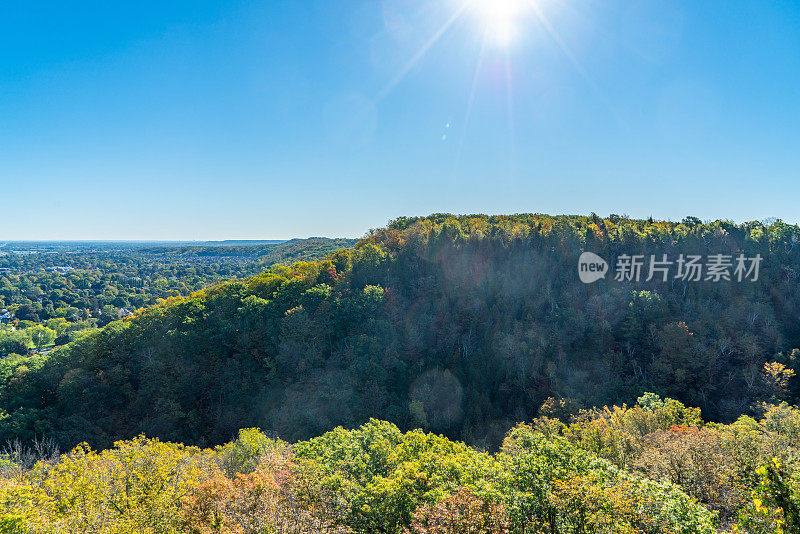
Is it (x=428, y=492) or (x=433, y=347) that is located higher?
(x=428, y=492)

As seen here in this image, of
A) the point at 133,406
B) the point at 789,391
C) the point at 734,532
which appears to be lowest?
the point at 133,406

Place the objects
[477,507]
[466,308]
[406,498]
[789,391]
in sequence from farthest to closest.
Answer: [466,308] → [789,391] → [406,498] → [477,507]

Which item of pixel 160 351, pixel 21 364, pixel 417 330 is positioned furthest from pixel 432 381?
pixel 21 364

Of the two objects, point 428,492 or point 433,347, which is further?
point 433,347

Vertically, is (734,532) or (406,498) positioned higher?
(734,532)

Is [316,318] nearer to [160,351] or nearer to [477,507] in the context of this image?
[160,351]

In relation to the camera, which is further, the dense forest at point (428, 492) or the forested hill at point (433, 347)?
the forested hill at point (433, 347)

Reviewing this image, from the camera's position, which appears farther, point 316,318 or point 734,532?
point 316,318

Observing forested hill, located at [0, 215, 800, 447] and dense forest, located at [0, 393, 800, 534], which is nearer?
dense forest, located at [0, 393, 800, 534]
